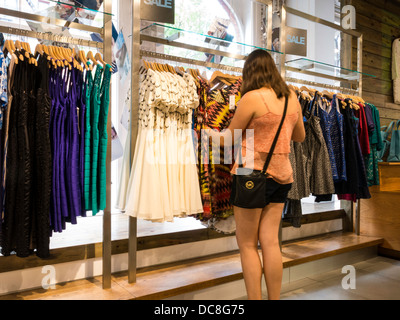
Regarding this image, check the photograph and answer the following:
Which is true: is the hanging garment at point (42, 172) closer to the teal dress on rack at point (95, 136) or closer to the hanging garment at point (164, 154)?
the teal dress on rack at point (95, 136)

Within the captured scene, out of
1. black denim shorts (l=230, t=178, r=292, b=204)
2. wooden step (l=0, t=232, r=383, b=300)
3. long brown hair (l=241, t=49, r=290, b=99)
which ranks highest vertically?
long brown hair (l=241, t=49, r=290, b=99)

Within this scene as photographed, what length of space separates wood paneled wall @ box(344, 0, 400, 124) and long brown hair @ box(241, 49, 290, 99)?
2560 mm

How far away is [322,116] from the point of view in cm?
282

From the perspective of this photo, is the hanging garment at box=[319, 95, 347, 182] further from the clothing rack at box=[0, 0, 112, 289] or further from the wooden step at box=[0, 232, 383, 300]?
the clothing rack at box=[0, 0, 112, 289]

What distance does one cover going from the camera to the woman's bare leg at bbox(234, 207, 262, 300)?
5.88 feet

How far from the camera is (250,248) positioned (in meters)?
1.81

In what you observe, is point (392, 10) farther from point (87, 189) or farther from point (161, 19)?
point (87, 189)

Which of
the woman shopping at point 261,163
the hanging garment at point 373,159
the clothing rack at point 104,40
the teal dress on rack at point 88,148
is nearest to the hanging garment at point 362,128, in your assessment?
the hanging garment at point 373,159

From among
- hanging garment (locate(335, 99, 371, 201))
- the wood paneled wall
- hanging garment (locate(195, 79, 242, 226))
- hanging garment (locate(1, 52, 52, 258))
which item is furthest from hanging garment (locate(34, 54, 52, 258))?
the wood paneled wall

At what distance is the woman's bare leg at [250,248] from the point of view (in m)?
1.79

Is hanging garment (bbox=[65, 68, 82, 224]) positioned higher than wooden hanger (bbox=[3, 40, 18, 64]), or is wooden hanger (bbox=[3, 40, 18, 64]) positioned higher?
wooden hanger (bbox=[3, 40, 18, 64])

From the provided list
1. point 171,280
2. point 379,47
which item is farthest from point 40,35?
point 379,47

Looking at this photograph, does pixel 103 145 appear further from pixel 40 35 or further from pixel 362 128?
pixel 362 128

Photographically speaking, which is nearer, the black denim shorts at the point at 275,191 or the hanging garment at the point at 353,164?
the black denim shorts at the point at 275,191
